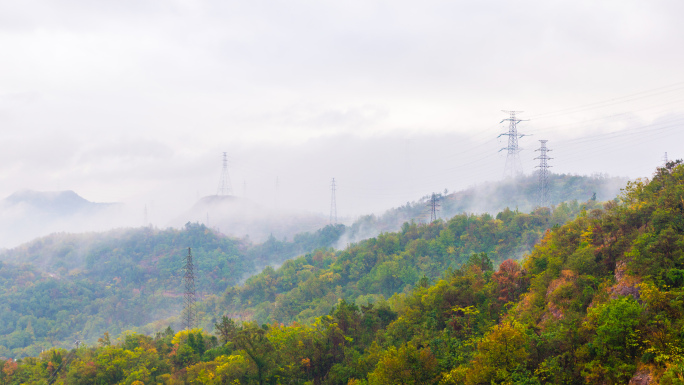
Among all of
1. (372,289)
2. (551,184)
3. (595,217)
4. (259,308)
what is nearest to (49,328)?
(259,308)

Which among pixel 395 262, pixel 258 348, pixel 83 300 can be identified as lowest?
pixel 83 300

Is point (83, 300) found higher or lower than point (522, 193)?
lower

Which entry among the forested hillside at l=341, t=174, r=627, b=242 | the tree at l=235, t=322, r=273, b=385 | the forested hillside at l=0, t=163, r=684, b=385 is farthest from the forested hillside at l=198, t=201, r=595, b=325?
the tree at l=235, t=322, r=273, b=385

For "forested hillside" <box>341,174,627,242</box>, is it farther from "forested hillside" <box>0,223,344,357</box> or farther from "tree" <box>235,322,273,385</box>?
"tree" <box>235,322,273,385</box>

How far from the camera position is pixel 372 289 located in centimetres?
11481

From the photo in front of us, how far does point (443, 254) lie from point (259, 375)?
7178 centimetres

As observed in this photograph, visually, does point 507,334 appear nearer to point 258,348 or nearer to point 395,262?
point 258,348

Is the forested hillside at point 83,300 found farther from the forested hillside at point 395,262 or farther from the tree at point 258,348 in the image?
the tree at point 258,348

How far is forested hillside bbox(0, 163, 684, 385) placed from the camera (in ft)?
98.6

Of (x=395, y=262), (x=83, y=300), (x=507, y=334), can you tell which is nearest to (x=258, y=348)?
(x=507, y=334)

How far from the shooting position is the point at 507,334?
33656mm

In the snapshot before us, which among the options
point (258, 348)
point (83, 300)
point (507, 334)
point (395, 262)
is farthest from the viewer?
point (83, 300)

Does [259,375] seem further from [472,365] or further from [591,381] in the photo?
[591,381]

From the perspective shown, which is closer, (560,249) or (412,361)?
(412,361)
